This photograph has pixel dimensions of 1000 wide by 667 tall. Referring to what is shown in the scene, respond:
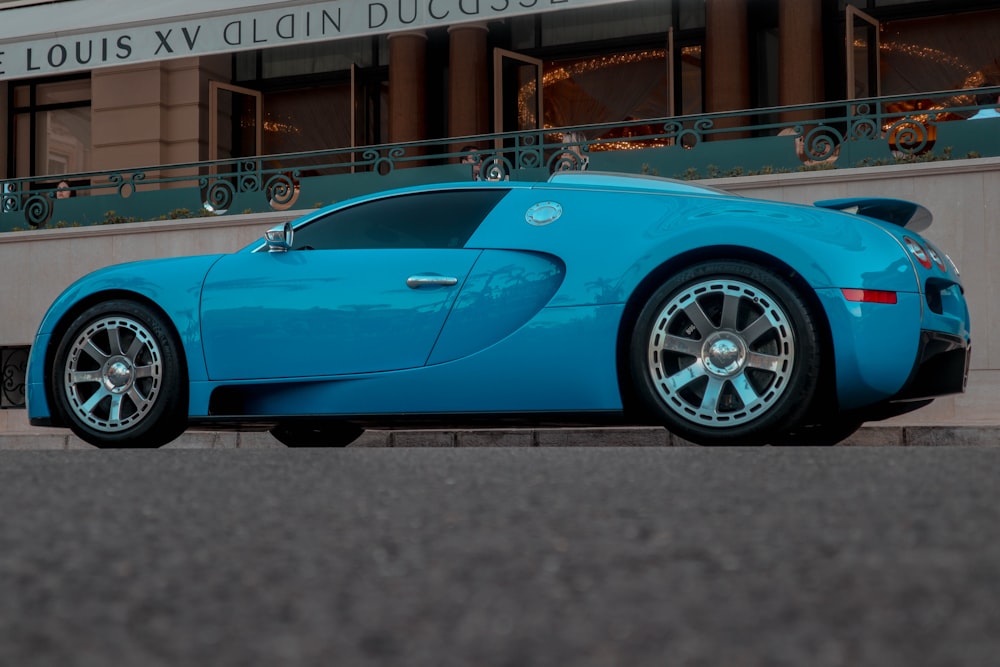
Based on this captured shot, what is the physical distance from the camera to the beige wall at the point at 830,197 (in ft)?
36.4

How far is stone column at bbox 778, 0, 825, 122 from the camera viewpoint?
53.2ft

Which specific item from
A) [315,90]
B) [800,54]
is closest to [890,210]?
[800,54]

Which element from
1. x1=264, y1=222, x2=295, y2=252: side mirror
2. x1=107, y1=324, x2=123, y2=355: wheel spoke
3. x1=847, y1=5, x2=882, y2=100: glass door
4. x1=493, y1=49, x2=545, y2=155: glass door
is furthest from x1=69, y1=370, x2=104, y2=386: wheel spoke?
x1=493, y1=49, x2=545, y2=155: glass door

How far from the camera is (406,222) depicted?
5.91 metres

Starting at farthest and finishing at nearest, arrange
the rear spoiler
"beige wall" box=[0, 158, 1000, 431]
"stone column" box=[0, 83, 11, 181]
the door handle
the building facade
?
"stone column" box=[0, 83, 11, 181], the building facade, "beige wall" box=[0, 158, 1000, 431], the rear spoiler, the door handle

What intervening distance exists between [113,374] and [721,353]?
9.04 feet

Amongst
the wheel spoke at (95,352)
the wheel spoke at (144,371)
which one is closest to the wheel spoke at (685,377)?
the wheel spoke at (144,371)

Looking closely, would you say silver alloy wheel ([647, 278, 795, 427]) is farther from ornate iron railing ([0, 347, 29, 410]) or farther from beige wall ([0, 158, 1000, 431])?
ornate iron railing ([0, 347, 29, 410])

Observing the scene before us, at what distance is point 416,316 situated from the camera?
215 inches

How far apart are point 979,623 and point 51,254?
15395mm

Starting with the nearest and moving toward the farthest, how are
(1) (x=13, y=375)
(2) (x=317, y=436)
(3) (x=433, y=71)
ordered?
(2) (x=317, y=436) → (1) (x=13, y=375) → (3) (x=433, y=71)

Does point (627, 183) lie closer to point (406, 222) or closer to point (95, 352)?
point (406, 222)

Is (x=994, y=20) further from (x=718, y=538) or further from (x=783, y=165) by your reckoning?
(x=718, y=538)

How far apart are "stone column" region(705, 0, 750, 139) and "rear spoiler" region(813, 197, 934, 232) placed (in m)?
11.2
